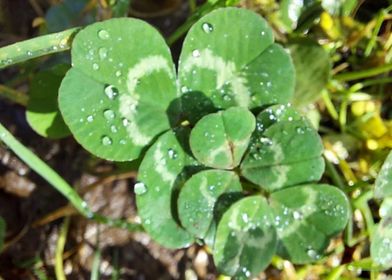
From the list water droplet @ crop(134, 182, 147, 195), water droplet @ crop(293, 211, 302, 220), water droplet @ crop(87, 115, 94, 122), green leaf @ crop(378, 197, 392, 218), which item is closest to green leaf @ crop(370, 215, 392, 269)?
green leaf @ crop(378, 197, 392, 218)

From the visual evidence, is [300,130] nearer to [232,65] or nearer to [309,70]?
[232,65]

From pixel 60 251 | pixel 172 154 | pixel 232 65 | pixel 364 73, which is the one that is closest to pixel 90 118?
pixel 172 154

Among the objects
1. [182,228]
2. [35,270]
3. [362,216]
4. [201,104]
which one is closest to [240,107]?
[201,104]

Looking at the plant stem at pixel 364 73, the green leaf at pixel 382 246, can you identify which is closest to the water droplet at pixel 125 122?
the green leaf at pixel 382 246

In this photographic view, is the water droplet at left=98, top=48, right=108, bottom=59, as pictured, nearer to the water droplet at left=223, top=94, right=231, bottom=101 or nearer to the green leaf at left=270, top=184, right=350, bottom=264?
the water droplet at left=223, top=94, right=231, bottom=101

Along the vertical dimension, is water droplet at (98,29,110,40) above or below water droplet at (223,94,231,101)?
above

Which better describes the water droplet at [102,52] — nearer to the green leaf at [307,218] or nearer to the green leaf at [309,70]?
the green leaf at [307,218]
